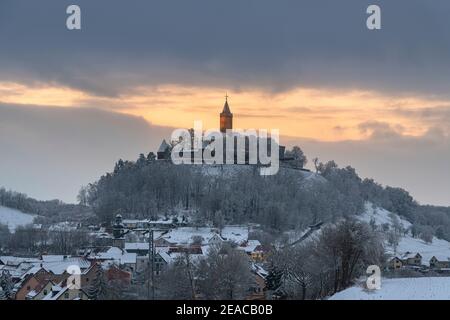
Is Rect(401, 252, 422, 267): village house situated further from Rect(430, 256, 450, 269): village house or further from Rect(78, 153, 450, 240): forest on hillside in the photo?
Rect(78, 153, 450, 240): forest on hillside

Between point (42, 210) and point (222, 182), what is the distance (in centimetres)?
1575

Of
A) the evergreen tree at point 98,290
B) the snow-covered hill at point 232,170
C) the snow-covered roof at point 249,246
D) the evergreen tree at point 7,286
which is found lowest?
the evergreen tree at point 7,286

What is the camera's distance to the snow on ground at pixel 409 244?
1545 inches

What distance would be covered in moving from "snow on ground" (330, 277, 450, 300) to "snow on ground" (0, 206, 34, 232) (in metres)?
42.1

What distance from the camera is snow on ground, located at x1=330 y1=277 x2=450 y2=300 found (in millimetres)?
10570

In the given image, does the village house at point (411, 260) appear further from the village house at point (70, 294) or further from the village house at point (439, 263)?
the village house at point (70, 294)

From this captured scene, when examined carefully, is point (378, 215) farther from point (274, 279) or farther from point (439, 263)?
point (274, 279)

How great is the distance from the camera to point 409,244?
151ft

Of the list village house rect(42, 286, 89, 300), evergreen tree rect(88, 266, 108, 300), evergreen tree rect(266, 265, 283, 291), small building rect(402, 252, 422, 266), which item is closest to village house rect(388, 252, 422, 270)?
small building rect(402, 252, 422, 266)

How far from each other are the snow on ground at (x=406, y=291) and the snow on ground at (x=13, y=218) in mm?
42110

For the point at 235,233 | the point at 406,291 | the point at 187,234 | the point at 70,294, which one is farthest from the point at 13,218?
the point at 406,291

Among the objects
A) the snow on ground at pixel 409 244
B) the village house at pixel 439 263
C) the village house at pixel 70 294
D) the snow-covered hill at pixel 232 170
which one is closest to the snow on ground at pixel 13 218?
the snow-covered hill at pixel 232 170

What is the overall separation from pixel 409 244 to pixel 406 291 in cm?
3586
